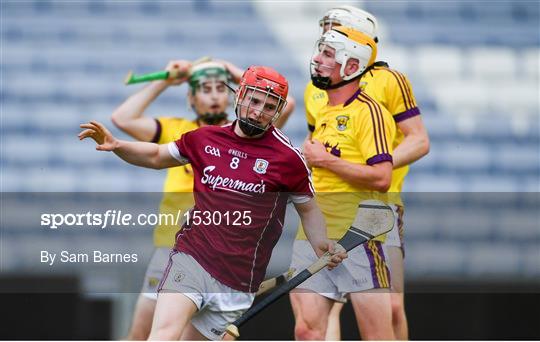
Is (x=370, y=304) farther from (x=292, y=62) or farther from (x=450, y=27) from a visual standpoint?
(x=450, y=27)

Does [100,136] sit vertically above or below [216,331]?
above

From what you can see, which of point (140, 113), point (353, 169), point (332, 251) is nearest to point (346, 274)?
point (332, 251)

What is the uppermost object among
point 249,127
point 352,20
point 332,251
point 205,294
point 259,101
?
point 352,20

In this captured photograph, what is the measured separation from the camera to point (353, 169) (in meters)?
5.18

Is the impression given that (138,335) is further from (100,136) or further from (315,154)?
(100,136)

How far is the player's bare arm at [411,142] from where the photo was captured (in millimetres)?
5609

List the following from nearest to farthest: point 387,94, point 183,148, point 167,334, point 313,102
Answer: point 167,334 < point 183,148 < point 387,94 < point 313,102

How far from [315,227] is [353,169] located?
31 centimetres

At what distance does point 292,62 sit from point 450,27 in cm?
146

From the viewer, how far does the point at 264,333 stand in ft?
22.1

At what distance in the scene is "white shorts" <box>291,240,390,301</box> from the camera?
5.26 m

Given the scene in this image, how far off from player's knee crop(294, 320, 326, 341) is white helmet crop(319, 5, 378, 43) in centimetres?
133

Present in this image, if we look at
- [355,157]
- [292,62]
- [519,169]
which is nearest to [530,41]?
[519,169]

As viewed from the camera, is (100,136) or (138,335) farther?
(138,335)
